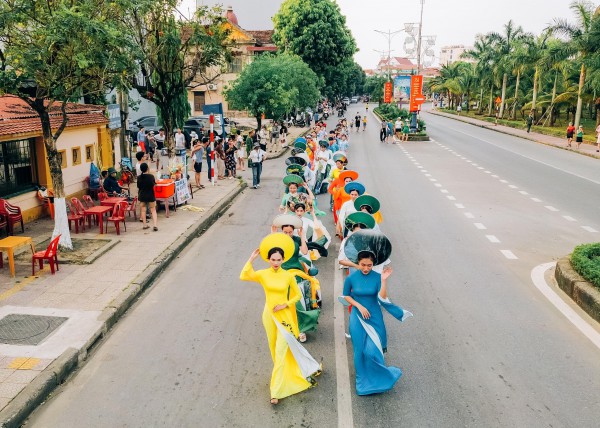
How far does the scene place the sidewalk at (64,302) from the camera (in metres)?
5.71

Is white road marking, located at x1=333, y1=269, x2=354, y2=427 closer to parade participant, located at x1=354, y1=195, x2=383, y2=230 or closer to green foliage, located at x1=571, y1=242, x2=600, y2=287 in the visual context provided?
parade participant, located at x1=354, y1=195, x2=383, y2=230

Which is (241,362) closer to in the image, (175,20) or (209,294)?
(209,294)

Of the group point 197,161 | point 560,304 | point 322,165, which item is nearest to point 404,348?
point 560,304

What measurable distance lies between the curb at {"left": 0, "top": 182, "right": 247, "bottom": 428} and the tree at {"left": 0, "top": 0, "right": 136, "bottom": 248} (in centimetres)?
207

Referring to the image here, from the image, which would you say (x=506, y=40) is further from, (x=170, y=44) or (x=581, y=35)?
(x=170, y=44)

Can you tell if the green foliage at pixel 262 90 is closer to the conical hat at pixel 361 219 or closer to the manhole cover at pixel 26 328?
the conical hat at pixel 361 219

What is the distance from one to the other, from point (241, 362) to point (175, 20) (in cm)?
1220

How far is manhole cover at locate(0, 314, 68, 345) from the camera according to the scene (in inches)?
260

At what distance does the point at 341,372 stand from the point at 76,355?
3.06 metres

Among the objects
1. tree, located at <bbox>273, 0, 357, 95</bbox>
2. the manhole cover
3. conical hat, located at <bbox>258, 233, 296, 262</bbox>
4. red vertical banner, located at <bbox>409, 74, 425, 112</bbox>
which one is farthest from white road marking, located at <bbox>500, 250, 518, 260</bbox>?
tree, located at <bbox>273, 0, 357, 95</bbox>

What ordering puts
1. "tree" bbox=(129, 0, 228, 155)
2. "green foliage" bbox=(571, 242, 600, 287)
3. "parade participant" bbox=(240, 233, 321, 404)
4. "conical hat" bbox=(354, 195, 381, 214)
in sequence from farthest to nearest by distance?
"tree" bbox=(129, 0, 228, 155), "conical hat" bbox=(354, 195, 381, 214), "green foliage" bbox=(571, 242, 600, 287), "parade participant" bbox=(240, 233, 321, 404)

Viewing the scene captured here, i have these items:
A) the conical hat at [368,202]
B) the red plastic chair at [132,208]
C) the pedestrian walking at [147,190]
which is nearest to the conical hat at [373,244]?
the conical hat at [368,202]

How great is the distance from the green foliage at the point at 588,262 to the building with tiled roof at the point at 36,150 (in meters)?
10.4

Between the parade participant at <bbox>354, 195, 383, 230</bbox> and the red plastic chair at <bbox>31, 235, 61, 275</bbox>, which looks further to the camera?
the red plastic chair at <bbox>31, 235, 61, 275</bbox>
